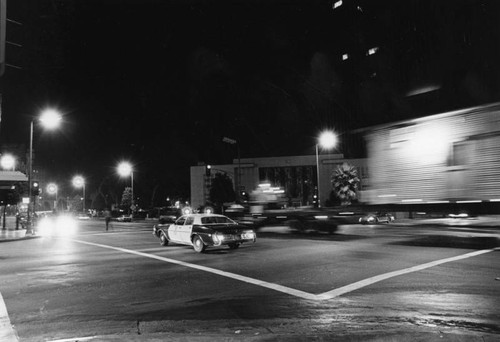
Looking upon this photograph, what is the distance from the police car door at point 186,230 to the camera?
52.8 ft

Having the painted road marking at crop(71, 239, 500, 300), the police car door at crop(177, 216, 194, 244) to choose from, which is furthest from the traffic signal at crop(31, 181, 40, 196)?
the painted road marking at crop(71, 239, 500, 300)

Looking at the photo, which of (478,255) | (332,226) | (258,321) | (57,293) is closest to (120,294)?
(57,293)

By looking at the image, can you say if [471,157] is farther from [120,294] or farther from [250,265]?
[120,294]

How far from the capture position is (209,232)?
15.0 meters

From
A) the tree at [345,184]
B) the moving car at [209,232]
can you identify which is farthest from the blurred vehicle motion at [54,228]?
the tree at [345,184]

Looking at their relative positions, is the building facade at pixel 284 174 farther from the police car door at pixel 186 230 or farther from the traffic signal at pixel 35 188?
the police car door at pixel 186 230

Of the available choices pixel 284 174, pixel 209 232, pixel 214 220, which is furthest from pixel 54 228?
pixel 284 174

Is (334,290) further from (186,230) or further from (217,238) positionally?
(186,230)

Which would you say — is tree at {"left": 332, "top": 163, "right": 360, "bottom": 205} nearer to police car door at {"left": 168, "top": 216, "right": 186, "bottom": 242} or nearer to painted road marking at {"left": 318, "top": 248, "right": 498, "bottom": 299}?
police car door at {"left": 168, "top": 216, "right": 186, "bottom": 242}

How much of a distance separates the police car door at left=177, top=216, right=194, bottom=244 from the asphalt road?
176 cm

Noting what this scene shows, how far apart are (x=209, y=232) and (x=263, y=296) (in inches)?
283

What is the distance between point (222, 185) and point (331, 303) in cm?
6342

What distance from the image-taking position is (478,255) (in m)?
12.5

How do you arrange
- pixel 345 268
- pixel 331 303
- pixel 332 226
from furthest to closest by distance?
1. pixel 332 226
2. pixel 345 268
3. pixel 331 303
